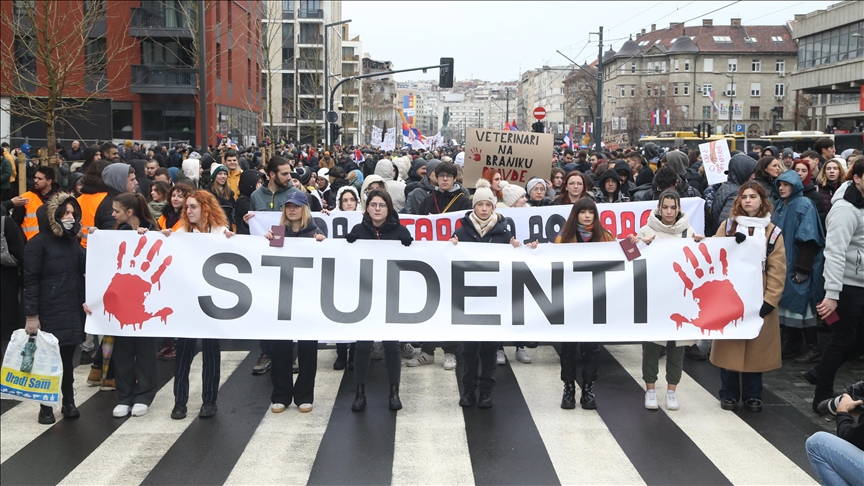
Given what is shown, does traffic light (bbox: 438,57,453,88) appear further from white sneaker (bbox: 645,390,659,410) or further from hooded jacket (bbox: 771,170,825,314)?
white sneaker (bbox: 645,390,659,410)

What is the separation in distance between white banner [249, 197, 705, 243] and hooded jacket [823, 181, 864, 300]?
2.86 meters

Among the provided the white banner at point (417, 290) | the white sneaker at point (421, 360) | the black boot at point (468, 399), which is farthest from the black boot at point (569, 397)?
the white sneaker at point (421, 360)

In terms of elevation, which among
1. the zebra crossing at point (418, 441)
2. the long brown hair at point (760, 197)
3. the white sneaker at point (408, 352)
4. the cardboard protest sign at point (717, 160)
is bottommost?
the zebra crossing at point (418, 441)

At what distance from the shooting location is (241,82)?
1948 inches

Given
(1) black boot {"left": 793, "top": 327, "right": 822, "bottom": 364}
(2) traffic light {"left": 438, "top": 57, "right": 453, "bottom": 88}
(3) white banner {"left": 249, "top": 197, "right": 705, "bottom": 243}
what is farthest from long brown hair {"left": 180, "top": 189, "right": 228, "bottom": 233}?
(2) traffic light {"left": 438, "top": 57, "right": 453, "bottom": 88}

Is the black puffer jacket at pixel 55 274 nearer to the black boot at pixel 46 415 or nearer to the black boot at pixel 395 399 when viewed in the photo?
the black boot at pixel 46 415

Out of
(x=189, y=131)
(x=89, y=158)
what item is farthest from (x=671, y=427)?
(x=189, y=131)

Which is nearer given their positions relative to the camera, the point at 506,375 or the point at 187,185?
the point at 187,185

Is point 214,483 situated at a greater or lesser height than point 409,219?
lesser

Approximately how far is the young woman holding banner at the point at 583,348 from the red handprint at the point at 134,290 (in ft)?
11.1

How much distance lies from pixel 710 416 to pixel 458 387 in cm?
226

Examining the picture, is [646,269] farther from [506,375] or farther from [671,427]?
[506,375]

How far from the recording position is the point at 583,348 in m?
7.19

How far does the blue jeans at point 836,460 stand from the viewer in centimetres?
404
